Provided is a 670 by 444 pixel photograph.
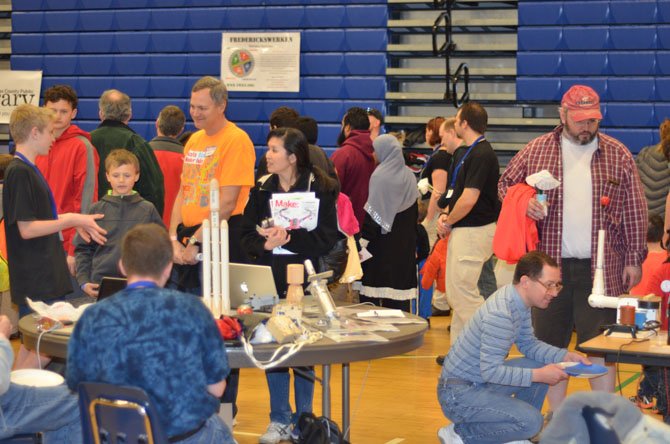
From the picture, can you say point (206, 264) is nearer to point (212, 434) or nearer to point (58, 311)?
point (58, 311)

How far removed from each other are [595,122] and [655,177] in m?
3.62

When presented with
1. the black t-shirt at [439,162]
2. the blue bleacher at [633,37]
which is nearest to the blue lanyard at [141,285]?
the black t-shirt at [439,162]

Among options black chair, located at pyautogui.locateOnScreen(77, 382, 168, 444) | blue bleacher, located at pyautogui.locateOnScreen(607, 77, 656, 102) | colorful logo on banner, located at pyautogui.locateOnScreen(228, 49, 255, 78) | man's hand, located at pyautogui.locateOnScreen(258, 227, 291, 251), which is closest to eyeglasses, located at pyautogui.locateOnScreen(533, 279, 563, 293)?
man's hand, located at pyautogui.locateOnScreen(258, 227, 291, 251)

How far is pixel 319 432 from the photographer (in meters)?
3.80

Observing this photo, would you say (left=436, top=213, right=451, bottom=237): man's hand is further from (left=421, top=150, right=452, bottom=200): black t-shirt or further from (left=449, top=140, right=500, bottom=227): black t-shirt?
(left=421, top=150, right=452, bottom=200): black t-shirt

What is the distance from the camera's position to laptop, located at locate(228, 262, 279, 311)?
3.69 m

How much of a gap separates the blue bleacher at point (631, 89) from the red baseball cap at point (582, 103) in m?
4.96

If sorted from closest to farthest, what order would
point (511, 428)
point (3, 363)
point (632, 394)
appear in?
point (3, 363)
point (511, 428)
point (632, 394)

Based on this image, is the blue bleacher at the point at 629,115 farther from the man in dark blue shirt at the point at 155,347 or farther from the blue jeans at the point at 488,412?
the man in dark blue shirt at the point at 155,347

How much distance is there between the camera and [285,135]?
432 cm

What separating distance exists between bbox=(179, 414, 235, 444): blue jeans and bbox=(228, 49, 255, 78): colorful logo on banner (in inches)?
307

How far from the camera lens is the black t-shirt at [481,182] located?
19.6 ft

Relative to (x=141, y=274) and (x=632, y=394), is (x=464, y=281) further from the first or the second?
(x=141, y=274)

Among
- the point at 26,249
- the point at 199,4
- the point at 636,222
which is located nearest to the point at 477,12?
the point at 199,4
